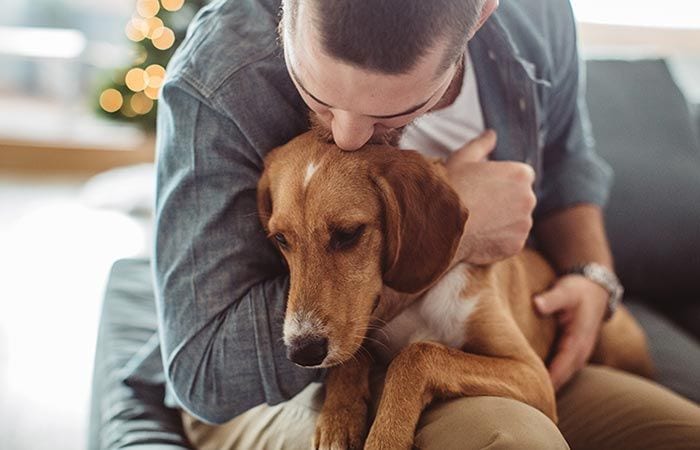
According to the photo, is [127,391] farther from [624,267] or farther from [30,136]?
[30,136]

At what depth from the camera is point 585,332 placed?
5.67 feet


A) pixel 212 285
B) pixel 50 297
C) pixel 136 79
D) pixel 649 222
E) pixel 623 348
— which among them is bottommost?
pixel 50 297

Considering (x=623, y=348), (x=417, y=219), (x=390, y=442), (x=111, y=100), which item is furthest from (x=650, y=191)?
(x=111, y=100)

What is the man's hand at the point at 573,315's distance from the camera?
5.46ft

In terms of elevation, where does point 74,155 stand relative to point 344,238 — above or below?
below

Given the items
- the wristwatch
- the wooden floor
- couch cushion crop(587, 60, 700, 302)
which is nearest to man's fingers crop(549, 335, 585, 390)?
the wristwatch

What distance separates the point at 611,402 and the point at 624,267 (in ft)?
3.67

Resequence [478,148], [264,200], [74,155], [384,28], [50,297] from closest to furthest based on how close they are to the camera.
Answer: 1. [384,28]
2. [264,200]
3. [478,148]
4. [50,297]
5. [74,155]

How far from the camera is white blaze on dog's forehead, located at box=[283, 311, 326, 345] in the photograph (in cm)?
126

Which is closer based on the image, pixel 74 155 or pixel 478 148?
pixel 478 148

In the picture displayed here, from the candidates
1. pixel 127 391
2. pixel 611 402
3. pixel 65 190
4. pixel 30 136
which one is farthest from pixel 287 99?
pixel 30 136

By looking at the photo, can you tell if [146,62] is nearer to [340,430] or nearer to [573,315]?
[573,315]

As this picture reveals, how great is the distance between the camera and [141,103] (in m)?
4.43

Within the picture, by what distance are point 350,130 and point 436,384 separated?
418mm
